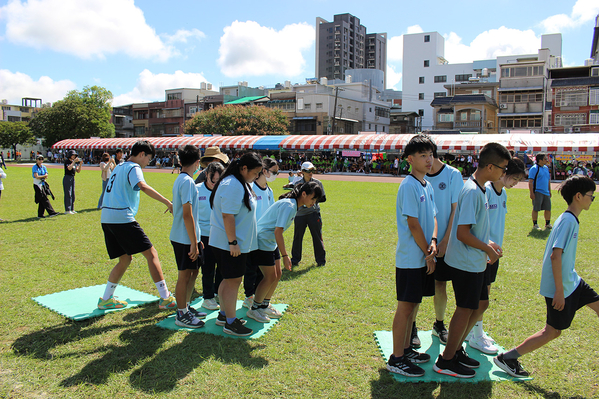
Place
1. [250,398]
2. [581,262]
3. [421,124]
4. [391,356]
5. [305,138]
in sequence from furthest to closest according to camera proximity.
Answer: [421,124] < [305,138] < [581,262] < [391,356] < [250,398]

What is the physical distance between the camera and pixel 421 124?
62094 millimetres

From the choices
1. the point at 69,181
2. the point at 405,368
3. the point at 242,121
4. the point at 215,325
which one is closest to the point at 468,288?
the point at 405,368

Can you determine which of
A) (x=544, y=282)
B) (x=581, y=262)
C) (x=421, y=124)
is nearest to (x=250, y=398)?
(x=544, y=282)

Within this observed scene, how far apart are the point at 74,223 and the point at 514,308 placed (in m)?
9.83

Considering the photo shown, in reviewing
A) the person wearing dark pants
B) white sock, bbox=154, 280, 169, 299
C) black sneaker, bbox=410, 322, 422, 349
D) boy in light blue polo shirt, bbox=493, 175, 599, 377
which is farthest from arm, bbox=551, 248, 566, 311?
white sock, bbox=154, 280, 169, 299

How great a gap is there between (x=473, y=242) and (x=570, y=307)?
36.8 inches

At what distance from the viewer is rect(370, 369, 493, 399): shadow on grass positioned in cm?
302

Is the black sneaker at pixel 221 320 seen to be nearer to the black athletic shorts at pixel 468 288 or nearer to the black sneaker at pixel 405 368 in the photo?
the black sneaker at pixel 405 368

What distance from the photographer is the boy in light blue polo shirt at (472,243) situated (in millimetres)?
2990

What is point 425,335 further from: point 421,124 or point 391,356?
point 421,124

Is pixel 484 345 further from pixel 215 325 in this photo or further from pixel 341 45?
pixel 341 45

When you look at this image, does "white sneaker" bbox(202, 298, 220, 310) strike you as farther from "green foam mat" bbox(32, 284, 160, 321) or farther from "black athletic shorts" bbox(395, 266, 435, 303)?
"black athletic shorts" bbox(395, 266, 435, 303)

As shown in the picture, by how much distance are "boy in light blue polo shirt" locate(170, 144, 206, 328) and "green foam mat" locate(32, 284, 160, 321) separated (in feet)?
3.14

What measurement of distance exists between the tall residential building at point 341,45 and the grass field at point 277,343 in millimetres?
108062
